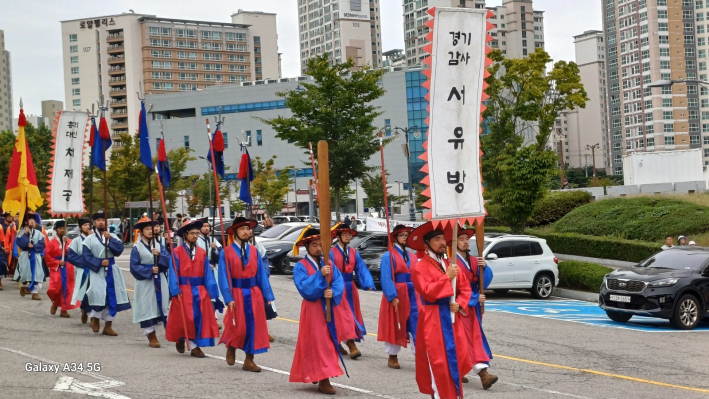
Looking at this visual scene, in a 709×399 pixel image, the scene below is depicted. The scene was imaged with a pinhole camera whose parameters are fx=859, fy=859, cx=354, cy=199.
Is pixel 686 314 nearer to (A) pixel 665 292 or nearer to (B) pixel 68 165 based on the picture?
(A) pixel 665 292

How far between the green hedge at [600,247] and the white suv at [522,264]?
267 inches

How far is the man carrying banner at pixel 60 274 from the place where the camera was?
15.2 meters

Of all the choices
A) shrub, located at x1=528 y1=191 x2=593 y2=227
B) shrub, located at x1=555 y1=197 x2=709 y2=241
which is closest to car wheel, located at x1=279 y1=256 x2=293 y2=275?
shrub, located at x1=555 y1=197 x2=709 y2=241

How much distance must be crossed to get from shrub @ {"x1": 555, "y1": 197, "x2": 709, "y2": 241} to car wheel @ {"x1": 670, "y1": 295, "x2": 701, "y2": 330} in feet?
47.7

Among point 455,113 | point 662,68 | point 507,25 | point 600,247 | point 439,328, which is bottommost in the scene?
point 600,247

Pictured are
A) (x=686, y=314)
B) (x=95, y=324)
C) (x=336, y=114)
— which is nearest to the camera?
(x=95, y=324)

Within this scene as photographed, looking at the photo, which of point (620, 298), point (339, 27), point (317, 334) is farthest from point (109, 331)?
point (339, 27)

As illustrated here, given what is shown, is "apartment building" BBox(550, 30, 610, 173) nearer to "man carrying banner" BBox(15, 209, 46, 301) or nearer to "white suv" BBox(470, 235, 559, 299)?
"white suv" BBox(470, 235, 559, 299)

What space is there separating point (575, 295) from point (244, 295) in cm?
1301

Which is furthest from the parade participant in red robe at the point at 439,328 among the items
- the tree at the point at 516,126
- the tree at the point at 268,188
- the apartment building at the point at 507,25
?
the apartment building at the point at 507,25

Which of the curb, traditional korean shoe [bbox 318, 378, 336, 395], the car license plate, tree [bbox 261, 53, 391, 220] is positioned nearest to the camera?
traditional korean shoe [bbox 318, 378, 336, 395]

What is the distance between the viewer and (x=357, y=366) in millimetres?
10469

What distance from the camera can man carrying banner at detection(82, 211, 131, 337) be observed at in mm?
13227

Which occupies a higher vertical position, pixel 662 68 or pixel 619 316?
pixel 662 68
